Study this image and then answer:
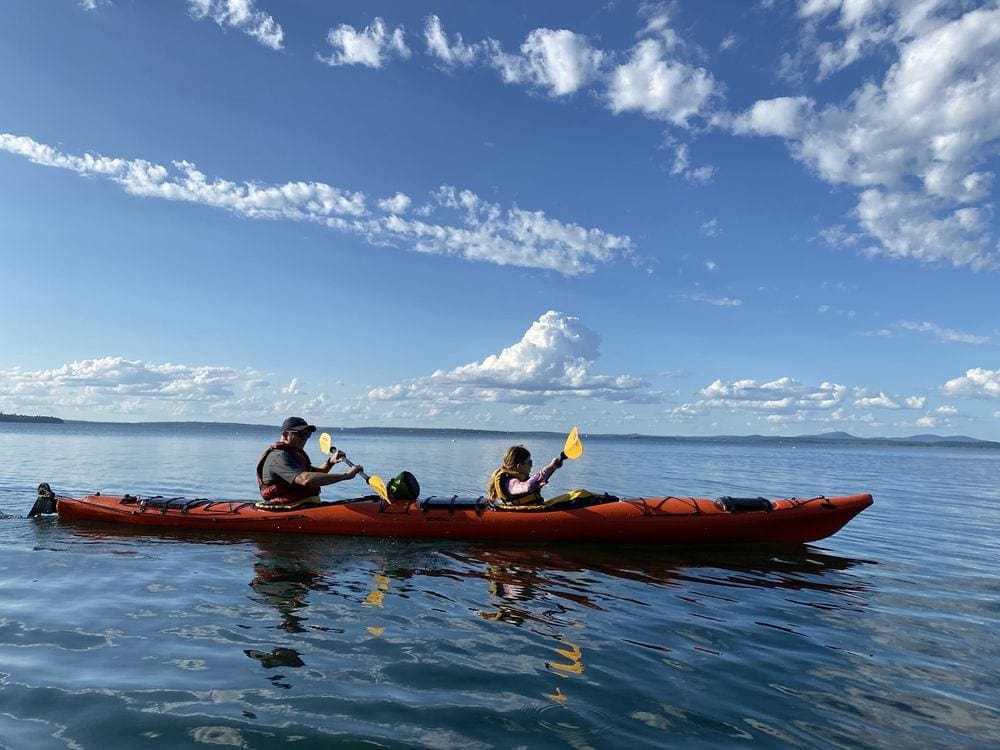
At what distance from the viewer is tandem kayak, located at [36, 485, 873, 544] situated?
35.9 ft

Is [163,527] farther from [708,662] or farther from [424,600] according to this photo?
[708,662]

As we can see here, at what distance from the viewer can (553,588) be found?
840 centimetres

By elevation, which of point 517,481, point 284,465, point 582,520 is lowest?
point 582,520

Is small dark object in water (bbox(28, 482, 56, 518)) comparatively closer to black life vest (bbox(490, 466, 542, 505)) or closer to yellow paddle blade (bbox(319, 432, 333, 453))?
yellow paddle blade (bbox(319, 432, 333, 453))

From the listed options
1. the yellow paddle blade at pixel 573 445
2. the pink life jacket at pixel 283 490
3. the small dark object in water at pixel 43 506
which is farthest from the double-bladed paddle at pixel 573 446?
the small dark object in water at pixel 43 506

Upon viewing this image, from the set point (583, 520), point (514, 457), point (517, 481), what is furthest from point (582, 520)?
point (514, 457)

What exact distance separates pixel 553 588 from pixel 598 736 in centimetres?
405

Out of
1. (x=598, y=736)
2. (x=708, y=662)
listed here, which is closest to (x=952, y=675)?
(x=708, y=662)

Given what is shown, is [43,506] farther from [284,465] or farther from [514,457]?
[514,457]

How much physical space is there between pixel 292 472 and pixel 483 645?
6303 millimetres

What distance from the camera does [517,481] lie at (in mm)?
11211

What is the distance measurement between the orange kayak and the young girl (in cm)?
26

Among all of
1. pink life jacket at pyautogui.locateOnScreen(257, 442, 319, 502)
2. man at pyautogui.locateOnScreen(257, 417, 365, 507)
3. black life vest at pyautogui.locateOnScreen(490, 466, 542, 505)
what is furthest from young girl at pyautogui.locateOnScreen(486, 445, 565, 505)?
pink life jacket at pyautogui.locateOnScreen(257, 442, 319, 502)

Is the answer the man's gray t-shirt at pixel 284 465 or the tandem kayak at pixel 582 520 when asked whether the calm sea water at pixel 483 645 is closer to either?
the tandem kayak at pixel 582 520
